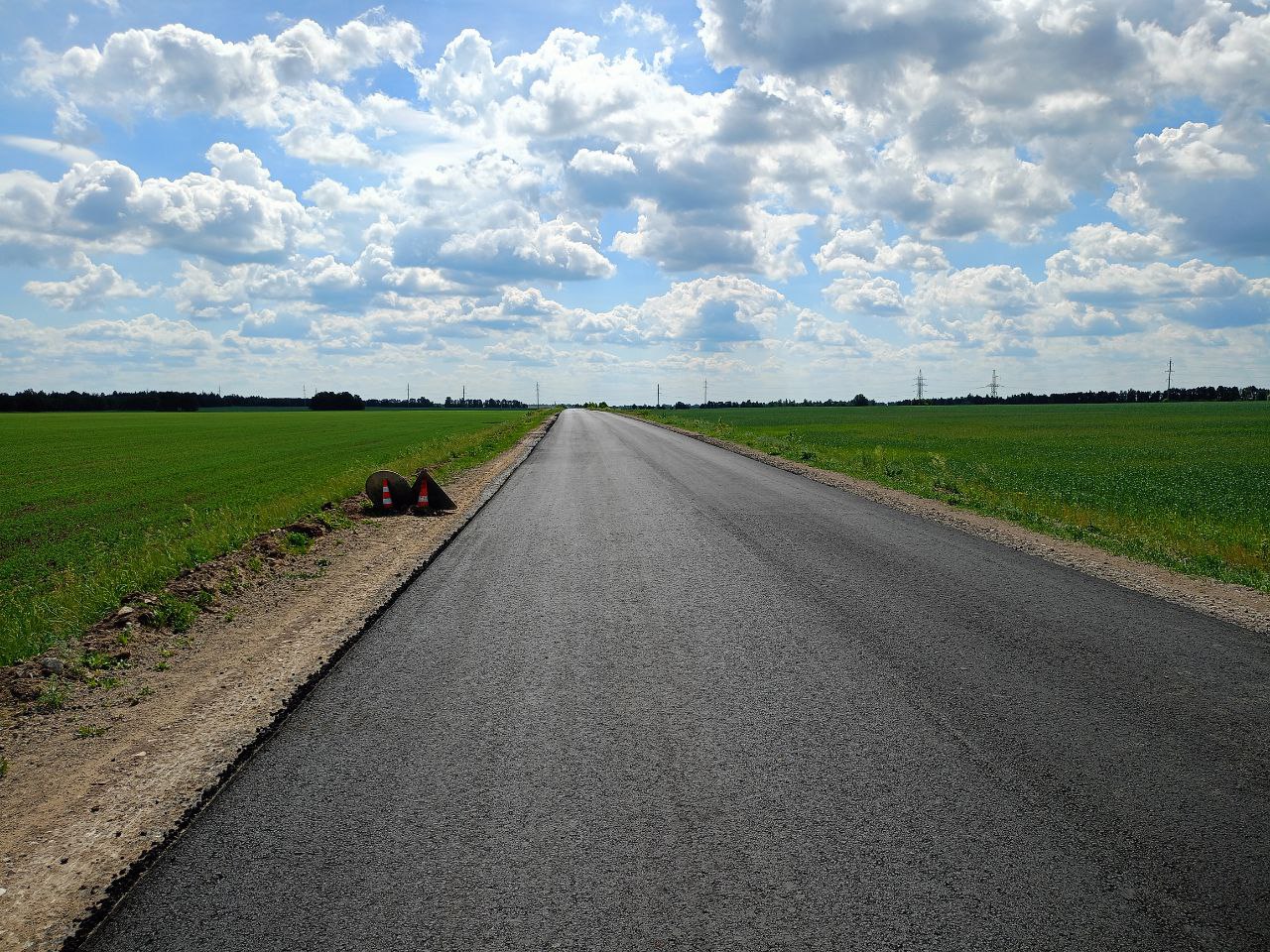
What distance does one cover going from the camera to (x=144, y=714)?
18.6 feet

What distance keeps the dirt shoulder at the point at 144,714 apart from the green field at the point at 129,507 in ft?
2.93

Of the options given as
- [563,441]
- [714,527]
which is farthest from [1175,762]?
[563,441]

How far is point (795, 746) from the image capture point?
4.64 meters

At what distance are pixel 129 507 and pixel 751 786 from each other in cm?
1920

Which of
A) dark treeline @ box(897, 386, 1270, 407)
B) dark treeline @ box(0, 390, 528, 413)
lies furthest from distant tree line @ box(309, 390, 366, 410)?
dark treeline @ box(897, 386, 1270, 407)

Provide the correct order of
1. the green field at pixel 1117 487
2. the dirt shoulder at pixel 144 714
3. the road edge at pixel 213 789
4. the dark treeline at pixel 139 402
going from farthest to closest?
the dark treeline at pixel 139 402 → the green field at pixel 1117 487 → the dirt shoulder at pixel 144 714 → the road edge at pixel 213 789

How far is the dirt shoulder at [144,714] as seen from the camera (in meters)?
3.67

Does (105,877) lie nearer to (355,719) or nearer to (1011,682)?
(355,719)

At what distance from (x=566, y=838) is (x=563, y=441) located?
35036 mm

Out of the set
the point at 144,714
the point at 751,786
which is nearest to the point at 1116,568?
the point at 751,786

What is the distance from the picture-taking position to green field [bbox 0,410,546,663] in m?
9.14

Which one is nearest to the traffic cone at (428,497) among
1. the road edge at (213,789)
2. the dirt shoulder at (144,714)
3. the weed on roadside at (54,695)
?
the dirt shoulder at (144,714)

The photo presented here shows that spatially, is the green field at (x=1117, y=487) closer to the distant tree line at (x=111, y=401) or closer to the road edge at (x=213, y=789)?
the road edge at (x=213, y=789)

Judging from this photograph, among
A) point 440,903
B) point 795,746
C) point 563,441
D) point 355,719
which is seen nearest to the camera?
point 440,903
